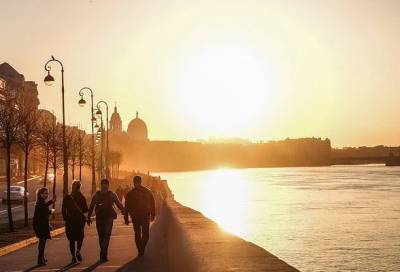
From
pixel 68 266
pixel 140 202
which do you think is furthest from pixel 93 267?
pixel 140 202

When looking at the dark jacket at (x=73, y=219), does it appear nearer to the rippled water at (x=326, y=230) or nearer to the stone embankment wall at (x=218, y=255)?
the stone embankment wall at (x=218, y=255)

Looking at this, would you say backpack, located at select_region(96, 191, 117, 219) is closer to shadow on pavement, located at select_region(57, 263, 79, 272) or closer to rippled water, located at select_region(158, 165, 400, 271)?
shadow on pavement, located at select_region(57, 263, 79, 272)

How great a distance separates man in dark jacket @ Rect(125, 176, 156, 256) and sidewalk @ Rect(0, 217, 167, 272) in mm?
459

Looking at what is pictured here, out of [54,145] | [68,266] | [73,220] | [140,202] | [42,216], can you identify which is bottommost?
[68,266]

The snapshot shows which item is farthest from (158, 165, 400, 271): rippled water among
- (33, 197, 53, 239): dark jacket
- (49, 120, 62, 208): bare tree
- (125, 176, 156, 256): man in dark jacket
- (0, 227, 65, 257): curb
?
(33, 197, 53, 239): dark jacket

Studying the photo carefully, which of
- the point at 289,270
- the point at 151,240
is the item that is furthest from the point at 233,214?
the point at 289,270

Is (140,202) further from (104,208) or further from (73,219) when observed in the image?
(73,219)

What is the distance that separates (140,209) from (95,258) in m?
1.67

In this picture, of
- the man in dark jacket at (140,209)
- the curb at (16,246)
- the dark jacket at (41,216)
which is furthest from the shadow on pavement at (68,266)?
the curb at (16,246)

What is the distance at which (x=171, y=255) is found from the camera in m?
16.1

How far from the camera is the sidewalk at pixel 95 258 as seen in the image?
14.8 m

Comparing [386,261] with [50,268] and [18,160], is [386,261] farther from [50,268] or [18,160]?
[18,160]

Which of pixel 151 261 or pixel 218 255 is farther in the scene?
pixel 151 261

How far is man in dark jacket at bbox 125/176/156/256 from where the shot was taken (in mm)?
16391
